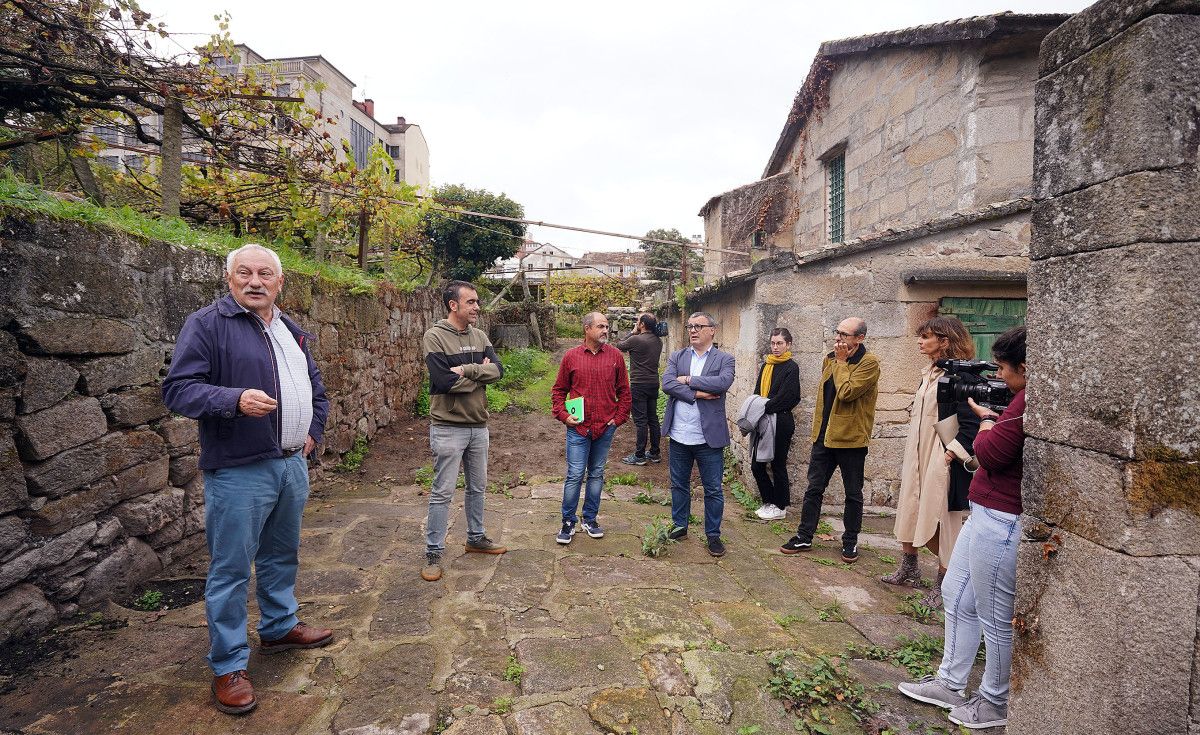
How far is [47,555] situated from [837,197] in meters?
10.8

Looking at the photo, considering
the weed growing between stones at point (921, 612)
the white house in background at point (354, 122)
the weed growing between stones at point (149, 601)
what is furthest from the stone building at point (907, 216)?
the white house in background at point (354, 122)

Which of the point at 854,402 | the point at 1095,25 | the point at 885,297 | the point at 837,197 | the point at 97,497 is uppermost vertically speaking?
the point at 837,197

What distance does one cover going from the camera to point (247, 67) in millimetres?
4445

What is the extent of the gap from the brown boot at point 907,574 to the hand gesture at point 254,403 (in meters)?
4.15

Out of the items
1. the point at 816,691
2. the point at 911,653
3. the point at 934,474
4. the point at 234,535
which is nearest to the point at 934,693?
the point at 911,653

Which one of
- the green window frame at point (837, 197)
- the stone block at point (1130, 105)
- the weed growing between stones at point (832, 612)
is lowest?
the weed growing between stones at point (832, 612)

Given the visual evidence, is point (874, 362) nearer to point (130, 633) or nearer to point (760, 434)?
point (760, 434)

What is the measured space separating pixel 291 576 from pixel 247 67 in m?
3.94

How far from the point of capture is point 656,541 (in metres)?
4.45

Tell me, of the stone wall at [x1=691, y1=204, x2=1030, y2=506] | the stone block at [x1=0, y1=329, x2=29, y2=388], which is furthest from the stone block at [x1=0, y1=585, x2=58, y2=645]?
the stone wall at [x1=691, y1=204, x2=1030, y2=506]

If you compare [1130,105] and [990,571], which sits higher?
[1130,105]

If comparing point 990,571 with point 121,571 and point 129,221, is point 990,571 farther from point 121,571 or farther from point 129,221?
point 129,221

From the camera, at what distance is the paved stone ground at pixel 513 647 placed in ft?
8.09

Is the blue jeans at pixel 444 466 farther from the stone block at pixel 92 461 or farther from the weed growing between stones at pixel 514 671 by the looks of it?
the stone block at pixel 92 461
